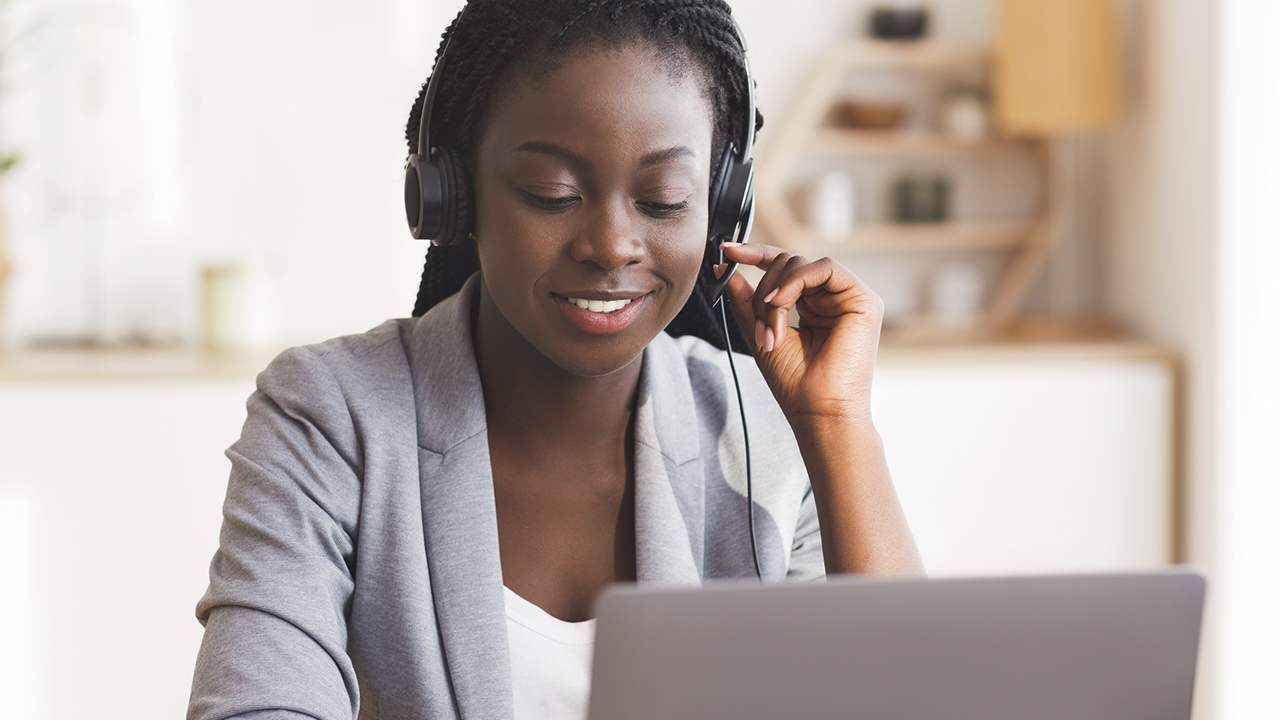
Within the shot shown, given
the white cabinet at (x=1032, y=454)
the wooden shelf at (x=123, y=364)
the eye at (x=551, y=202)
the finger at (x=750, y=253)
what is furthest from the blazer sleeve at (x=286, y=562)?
the white cabinet at (x=1032, y=454)

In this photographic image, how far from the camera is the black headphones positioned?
0.99 meters

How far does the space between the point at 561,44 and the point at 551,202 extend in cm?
13

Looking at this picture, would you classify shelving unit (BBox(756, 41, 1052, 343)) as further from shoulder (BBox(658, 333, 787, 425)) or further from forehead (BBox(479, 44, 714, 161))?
forehead (BBox(479, 44, 714, 161))

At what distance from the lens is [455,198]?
0.99m

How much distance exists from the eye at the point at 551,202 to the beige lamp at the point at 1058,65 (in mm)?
2003

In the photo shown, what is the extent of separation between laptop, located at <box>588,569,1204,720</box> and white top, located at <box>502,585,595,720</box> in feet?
1.39

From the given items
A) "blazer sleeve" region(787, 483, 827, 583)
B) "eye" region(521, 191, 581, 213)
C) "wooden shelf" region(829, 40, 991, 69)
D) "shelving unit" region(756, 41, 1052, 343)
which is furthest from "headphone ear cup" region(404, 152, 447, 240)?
"wooden shelf" region(829, 40, 991, 69)

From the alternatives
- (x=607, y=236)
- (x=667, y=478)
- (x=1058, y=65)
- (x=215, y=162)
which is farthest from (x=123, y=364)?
(x=1058, y=65)

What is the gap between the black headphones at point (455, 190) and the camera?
99 cm

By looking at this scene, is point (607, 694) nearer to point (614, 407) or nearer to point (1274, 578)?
point (614, 407)

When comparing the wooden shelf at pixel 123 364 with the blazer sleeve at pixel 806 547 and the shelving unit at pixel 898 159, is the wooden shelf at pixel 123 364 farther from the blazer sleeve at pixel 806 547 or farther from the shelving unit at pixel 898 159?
the blazer sleeve at pixel 806 547

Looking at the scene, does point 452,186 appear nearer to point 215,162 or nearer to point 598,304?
point 598,304

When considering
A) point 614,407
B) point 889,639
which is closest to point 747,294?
point 614,407

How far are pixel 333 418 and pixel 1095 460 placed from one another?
1939 millimetres
